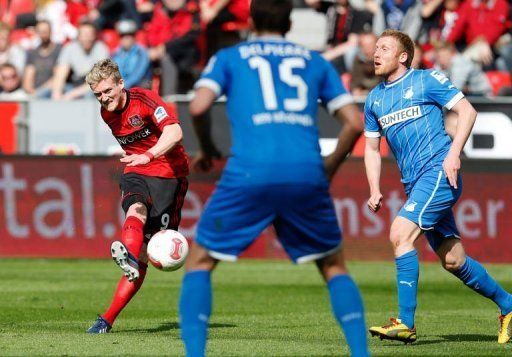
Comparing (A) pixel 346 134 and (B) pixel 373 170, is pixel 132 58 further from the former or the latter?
(A) pixel 346 134

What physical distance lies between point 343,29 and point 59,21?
22.2 ft

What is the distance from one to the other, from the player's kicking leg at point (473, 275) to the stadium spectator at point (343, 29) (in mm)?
11738

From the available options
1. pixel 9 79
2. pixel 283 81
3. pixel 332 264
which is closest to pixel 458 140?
pixel 332 264

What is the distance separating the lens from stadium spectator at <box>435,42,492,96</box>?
65.3 ft

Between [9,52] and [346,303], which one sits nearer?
[346,303]

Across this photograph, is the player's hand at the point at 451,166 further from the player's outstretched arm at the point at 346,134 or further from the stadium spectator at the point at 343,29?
the stadium spectator at the point at 343,29

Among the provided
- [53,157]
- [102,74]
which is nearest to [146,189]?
[102,74]

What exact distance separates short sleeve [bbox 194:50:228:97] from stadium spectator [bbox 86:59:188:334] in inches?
112

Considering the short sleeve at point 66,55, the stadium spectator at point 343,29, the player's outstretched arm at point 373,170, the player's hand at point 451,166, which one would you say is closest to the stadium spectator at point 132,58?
the short sleeve at point 66,55

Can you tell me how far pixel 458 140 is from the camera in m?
9.02

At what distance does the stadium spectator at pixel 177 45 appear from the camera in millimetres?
21250

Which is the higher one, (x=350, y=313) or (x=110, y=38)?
(x=350, y=313)

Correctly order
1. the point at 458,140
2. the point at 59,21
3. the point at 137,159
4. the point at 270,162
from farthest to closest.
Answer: the point at 59,21 → the point at 137,159 → the point at 458,140 → the point at 270,162

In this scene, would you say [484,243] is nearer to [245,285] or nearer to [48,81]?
[245,285]
